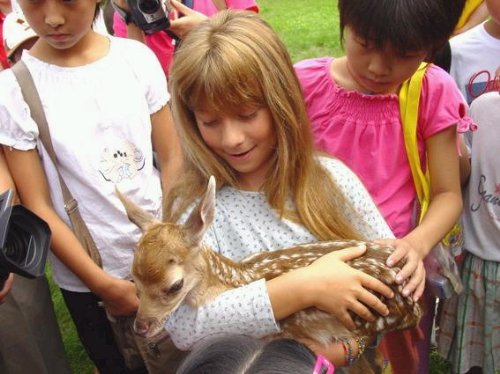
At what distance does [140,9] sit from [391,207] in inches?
62.0

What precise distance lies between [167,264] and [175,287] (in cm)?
8

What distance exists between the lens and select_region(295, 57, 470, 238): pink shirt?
7.52ft

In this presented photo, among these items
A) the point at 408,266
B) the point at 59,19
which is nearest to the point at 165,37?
the point at 59,19

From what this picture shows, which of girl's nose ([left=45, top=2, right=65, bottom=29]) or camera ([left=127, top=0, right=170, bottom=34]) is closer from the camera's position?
girl's nose ([left=45, top=2, right=65, bottom=29])

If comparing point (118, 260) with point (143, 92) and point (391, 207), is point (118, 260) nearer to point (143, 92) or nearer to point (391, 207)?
point (143, 92)

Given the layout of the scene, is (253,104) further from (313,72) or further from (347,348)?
(347,348)

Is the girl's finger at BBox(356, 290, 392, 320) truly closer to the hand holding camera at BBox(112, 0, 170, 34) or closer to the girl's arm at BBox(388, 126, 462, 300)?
the girl's arm at BBox(388, 126, 462, 300)

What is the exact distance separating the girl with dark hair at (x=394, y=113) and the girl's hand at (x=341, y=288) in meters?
0.28

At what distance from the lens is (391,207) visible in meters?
2.38

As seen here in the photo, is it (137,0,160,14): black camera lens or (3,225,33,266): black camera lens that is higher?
(137,0,160,14): black camera lens

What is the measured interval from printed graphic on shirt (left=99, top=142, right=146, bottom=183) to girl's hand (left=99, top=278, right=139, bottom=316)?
449 millimetres

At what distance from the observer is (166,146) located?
2.80 meters

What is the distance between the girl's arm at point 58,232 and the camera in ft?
7.81

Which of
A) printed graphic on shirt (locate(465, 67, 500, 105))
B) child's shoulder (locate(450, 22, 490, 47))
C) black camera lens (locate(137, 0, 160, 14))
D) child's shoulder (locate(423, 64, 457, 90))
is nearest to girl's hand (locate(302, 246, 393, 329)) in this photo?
child's shoulder (locate(423, 64, 457, 90))
